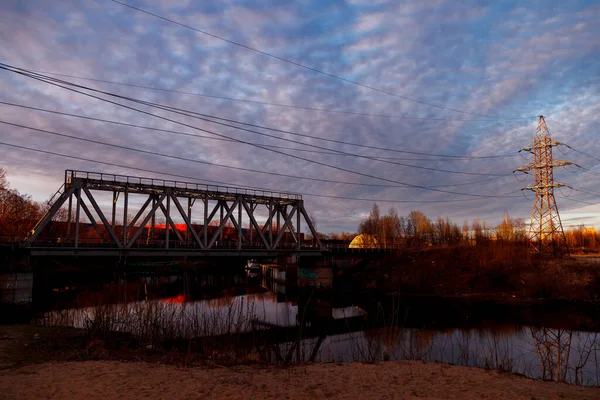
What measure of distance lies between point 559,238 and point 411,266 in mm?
20321

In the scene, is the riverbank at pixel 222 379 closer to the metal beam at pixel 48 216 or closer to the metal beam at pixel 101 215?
the metal beam at pixel 48 216

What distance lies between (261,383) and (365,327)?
59.0 ft

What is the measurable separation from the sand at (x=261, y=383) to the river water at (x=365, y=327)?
2406mm

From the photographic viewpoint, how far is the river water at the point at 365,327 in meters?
16.7

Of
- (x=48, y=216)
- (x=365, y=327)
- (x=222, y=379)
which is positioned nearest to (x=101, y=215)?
(x=48, y=216)

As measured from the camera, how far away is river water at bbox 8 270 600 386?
16719 mm

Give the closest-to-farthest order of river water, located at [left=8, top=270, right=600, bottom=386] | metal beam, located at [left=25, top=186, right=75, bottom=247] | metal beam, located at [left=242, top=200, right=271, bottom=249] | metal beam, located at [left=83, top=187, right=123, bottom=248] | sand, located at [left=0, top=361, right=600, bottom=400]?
sand, located at [left=0, top=361, right=600, bottom=400] < river water, located at [left=8, top=270, right=600, bottom=386] < metal beam, located at [left=25, top=186, right=75, bottom=247] < metal beam, located at [left=83, top=187, right=123, bottom=248] < metal beam, located at [left=242, top=200, right=271, bottom=249]

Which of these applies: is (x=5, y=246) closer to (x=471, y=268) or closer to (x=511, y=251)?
(x=471, y=268)

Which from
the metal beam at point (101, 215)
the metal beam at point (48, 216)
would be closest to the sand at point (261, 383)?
the metal beam at point (101, 215)

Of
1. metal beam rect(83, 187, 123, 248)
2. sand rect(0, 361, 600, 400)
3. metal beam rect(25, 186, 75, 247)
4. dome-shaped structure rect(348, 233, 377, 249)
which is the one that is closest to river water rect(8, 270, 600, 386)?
sand rect(0, 361, 600, 400)

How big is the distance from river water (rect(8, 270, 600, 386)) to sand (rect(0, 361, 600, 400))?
7.89 ft

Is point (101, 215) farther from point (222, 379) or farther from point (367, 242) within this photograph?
point (367, 242)

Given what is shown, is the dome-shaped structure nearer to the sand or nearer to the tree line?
the tree line

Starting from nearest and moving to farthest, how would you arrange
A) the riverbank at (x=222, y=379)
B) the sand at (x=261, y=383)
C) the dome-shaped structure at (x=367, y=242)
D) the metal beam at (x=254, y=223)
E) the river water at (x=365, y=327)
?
1. the sand at (x=261, y=383)
2. the riverbank at (x=222, y=379)
3. the river water at (x=365, y=327)
4. the metal beam at (x=254, y=223)
5. the dome-shaped structure at (x=367, y=242)
